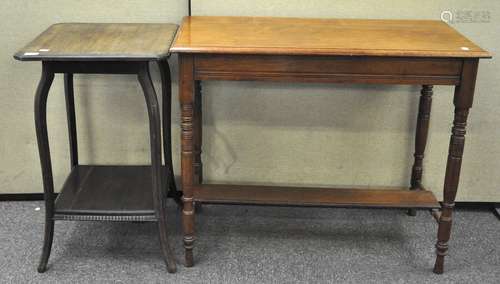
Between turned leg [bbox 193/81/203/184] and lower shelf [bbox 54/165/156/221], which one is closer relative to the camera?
lower shelf [bbox 54/165/156/221]

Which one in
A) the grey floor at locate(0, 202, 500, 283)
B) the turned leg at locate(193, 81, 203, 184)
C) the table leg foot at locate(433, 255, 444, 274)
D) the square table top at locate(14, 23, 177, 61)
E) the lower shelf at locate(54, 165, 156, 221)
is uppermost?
the square table top at locate(14, 23, 177, 61)

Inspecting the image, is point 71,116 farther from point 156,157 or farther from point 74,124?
point 156,157

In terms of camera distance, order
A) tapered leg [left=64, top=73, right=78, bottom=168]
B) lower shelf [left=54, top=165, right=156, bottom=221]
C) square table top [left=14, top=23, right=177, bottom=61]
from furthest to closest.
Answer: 1. tapered leg [left=64, top=73, right=78, bottom=168]
2. lower shelf [left=54, top=165, right=156, bottom=221]
3. square table top [left=14, top=23, right=177, bottom=61]

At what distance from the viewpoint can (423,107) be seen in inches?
92.1

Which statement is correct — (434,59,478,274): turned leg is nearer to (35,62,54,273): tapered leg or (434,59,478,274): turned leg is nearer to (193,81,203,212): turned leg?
(193,81,203,212): turned leg

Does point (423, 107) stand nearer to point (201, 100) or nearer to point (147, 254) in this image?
point (201, 100)

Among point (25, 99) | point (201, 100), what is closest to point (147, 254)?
point (201, 100)

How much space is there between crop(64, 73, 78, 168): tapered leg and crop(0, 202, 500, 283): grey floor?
0.29 meters

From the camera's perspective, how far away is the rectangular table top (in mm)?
1808

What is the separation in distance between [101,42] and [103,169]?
0.67m

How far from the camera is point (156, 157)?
1.98m

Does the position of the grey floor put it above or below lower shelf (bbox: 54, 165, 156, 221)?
below

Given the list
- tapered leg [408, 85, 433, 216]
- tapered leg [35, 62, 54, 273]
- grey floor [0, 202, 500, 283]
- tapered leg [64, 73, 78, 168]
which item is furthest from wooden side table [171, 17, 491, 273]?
tapered leg [64, 73, 78, 168]

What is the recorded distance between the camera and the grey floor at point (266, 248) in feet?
6.97
